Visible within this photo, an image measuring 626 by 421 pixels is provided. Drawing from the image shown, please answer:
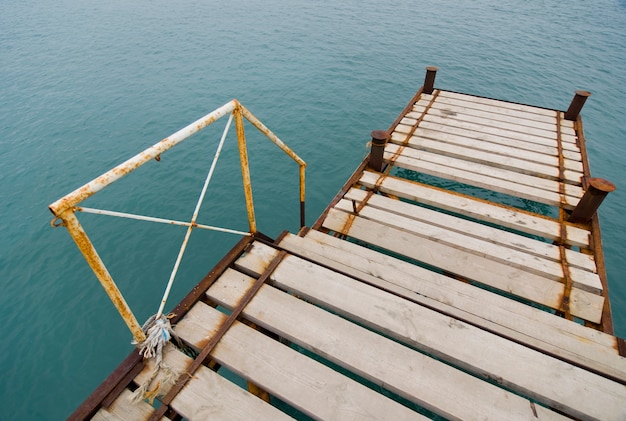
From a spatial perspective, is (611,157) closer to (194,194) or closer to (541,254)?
(541,254)

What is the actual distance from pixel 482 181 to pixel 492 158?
3.73ft

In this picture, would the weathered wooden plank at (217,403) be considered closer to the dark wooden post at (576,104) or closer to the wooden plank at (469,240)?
the wooden plank at (469,240)

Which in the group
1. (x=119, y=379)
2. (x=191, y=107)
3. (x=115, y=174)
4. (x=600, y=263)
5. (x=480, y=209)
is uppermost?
(x=115, y=174)

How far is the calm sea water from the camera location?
24.3 ft

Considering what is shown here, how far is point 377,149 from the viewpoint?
6.88 m

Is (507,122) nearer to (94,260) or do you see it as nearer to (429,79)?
(429,79)

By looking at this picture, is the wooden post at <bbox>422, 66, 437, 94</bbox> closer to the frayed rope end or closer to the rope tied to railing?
the rope tied to railing

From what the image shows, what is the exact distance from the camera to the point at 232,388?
3.05 meters

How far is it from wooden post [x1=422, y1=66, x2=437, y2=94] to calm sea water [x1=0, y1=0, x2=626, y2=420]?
3.11m

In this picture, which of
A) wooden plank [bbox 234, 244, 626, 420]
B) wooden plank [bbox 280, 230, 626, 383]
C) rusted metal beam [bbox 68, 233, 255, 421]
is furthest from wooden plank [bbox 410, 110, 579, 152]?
rusted metal beam [bbox 68, 233, 255, 421]

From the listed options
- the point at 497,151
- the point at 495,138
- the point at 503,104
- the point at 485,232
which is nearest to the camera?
the point at 485,232

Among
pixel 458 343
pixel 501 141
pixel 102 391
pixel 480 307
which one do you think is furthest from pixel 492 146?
pixel 102 391

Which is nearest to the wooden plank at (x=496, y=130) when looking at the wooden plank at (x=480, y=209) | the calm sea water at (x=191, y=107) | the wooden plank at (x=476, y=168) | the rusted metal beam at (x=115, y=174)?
the wooden plank at (x=476, y=168)

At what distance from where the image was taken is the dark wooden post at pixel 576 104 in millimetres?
8742
